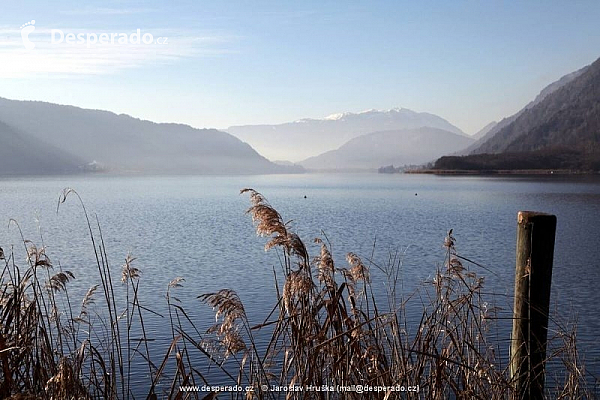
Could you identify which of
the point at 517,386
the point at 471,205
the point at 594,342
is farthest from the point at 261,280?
the point at 471,205

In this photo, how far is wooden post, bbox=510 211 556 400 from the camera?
4.50m

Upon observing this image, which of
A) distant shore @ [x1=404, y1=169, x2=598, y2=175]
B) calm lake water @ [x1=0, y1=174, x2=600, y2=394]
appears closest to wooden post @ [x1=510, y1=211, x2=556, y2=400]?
calm lake water @ [x1=0, y1=174, x2=600, y2=394]

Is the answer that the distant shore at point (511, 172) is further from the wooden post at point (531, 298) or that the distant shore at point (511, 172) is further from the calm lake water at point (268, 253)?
the wooden post at point (531, 298)

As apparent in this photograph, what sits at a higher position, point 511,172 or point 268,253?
point 511,172

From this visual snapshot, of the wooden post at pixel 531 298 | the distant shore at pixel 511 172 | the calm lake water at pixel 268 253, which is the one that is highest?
the wooden post at pixel 531 298

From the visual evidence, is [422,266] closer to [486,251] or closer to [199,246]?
[486,251]

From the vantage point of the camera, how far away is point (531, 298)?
459cm

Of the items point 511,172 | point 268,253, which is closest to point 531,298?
point 268,253

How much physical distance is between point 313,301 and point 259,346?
7.49 metres

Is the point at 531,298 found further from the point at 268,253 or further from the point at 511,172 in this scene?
the point at 511,172

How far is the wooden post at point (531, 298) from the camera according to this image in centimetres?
450

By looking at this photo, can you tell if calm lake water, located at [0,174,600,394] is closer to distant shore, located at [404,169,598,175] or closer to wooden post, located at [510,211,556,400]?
wooden post, located at [510,211,556,400]

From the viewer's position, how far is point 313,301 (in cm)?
457

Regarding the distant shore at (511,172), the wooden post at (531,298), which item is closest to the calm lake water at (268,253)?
the wooden post at (531,298)
